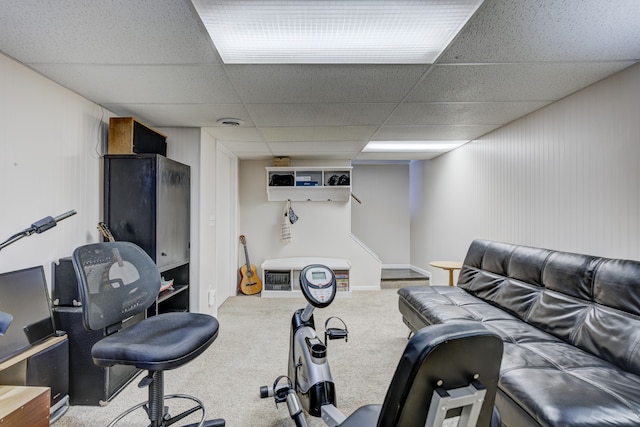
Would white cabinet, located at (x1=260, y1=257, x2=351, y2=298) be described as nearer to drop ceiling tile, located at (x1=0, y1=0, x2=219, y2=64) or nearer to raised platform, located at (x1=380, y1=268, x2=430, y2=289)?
raised platform, located at (x1=380, y1=268, x2=430, y2=289)

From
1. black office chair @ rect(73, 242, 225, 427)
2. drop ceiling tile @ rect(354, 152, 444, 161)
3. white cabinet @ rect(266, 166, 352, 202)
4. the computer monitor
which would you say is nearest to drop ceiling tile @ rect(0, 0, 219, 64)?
black office chair @ rect(73, 242, 225, 427)

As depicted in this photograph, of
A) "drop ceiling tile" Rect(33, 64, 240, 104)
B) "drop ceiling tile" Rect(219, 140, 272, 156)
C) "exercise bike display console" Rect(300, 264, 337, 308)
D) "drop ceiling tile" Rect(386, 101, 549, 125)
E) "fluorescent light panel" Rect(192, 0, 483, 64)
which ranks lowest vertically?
"exercise bike display console" Rect(300, 264, 337, 308)

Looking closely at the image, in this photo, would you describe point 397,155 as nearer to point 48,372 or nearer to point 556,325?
point 556,325

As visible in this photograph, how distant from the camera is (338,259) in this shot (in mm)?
4668

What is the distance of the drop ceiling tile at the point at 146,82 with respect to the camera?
180 cm

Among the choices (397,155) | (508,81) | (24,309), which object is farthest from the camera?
(397,155)

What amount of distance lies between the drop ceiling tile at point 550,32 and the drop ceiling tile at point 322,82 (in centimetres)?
35

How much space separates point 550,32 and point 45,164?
309 centimetres

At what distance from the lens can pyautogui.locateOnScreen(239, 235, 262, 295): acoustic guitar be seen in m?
4.46

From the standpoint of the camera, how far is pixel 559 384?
126cm

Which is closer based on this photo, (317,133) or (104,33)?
(104,33)

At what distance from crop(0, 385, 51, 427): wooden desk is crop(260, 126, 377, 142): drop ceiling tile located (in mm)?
2578

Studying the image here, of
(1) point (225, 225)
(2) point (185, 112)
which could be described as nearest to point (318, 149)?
(1) point (225, 225)

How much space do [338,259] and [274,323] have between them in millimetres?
1717
